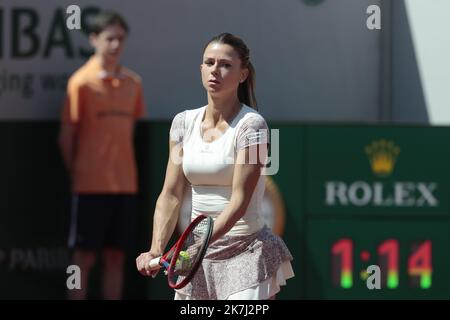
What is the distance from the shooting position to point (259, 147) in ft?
15.0

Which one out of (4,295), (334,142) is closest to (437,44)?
(334,142)

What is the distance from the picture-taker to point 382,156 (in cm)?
789

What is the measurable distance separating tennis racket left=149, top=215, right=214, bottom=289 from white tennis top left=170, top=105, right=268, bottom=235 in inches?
2.8

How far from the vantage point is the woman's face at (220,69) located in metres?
4.65

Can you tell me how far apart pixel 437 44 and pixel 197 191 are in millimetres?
4244

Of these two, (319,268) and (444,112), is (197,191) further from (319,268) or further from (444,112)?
(444,112)

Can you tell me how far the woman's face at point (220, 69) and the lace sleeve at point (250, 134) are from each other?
0.17 metres

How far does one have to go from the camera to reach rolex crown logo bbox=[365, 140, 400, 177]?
7859 millimetres

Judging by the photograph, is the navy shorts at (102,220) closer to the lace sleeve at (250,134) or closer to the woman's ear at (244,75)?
the woman's ear at (244,75)
